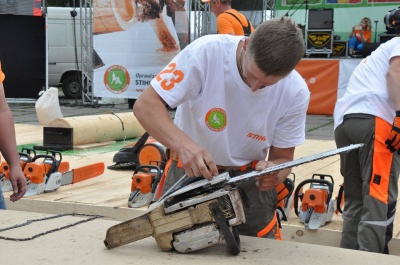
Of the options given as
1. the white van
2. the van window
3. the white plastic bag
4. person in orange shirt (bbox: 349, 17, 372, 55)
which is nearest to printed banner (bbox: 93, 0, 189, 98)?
the white van

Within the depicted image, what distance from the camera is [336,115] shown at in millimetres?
4105

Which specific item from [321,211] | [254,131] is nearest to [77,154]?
[321,211]

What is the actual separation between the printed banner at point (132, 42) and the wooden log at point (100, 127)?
13.9 feet

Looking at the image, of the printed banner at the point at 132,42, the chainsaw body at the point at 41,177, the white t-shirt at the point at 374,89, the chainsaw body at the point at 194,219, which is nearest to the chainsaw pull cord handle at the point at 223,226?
the chainsaw body at the point at 194,219

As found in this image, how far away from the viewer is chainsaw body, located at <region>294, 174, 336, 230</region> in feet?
14.7

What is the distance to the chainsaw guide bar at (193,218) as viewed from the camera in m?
2.45

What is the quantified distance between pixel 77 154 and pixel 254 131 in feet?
16.1

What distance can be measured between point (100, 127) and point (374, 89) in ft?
16.2

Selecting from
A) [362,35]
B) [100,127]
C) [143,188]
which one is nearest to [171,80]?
[143,188]

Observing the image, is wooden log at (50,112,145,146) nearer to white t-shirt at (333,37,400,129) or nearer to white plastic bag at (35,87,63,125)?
white plastic bag at (35,87,63,125)

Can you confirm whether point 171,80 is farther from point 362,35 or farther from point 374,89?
point 362,35

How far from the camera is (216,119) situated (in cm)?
284

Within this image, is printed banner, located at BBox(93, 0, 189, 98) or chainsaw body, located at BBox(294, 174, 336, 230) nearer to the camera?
chainsaw body, located at BBox(294, 174, 336, 230)

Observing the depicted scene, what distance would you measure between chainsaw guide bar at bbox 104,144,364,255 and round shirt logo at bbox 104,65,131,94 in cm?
1074
